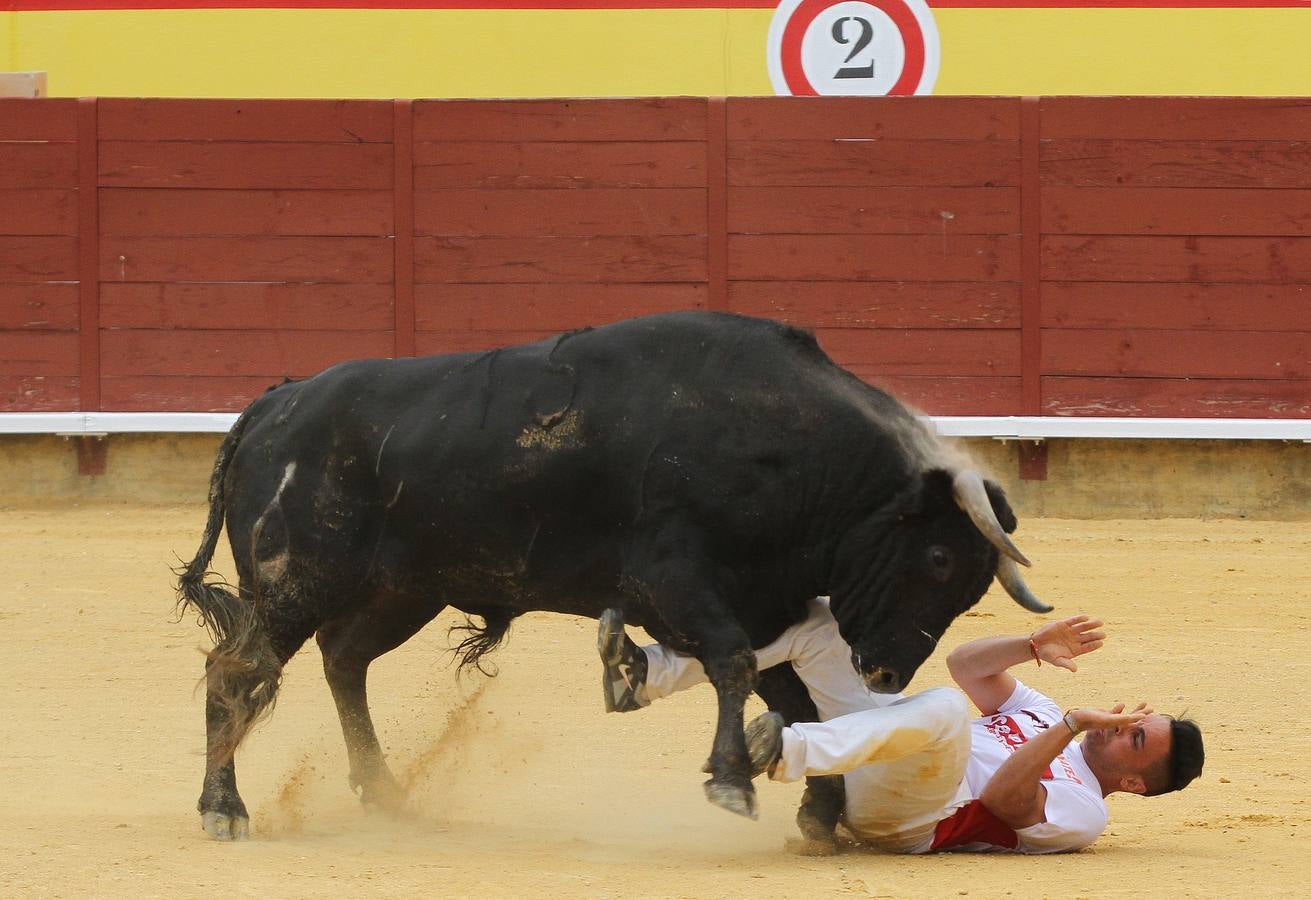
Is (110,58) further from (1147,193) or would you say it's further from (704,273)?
(1147,193)

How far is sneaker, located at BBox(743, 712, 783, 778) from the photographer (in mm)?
3559

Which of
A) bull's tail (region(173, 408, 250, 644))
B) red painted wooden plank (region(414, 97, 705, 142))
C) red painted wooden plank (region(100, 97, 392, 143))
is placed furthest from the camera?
red painted wooden plank (region(100, 97, 392, 143))

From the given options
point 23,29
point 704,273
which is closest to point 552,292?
point 704,273

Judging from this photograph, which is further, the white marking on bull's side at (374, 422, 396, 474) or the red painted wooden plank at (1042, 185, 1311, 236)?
the red painted wooden plank at (1042, 185, 1311, 236)

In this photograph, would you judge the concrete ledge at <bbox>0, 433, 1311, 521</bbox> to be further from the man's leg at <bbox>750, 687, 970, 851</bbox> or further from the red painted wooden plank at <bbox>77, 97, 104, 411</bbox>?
the man's leg at <bbox>750, 687, 970, 851</bbox>

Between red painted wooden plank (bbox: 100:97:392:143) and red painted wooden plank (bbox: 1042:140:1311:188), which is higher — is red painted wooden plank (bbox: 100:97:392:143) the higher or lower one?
the higher one

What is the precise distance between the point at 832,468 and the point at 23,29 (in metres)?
7.11

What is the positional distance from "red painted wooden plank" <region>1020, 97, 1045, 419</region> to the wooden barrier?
0.01 metres

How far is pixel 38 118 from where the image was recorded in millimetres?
9250

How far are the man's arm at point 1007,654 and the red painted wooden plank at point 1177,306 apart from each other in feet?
16.7

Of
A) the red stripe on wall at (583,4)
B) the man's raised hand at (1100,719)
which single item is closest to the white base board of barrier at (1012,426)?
the red stripe on wall at (583,4)

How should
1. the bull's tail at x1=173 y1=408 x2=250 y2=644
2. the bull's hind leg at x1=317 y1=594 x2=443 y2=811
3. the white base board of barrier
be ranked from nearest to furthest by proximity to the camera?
the bull's tail at x1=173 y1=408 x2=250 y2=644
the bull's hind leg at x1=317 y1=594 x2=443 y2=811
the white base board of barrier

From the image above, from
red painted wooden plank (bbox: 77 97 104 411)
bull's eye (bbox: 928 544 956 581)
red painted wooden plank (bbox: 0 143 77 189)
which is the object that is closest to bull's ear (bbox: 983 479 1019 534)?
bull's eye (bbox: 928 544 956 581)

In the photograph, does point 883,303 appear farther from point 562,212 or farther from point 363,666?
point 363,666
